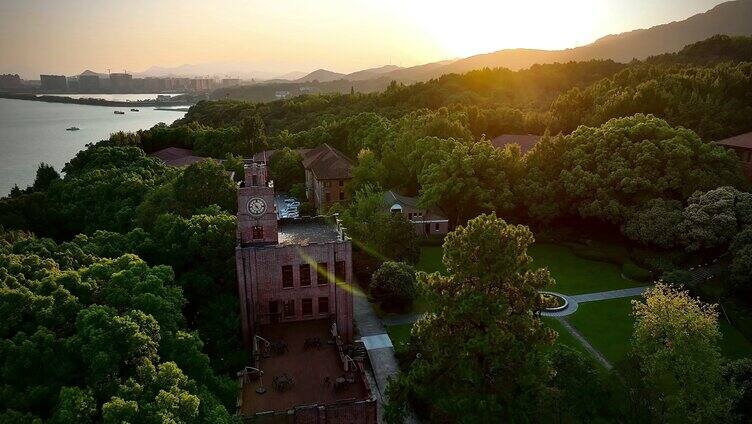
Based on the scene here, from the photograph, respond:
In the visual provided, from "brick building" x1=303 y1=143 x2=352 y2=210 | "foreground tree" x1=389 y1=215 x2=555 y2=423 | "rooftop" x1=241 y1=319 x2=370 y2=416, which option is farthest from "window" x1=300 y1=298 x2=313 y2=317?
"brick building" x1=303 y1=143 x2=352 y2=210

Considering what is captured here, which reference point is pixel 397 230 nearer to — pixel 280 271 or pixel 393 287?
pixel 393 287

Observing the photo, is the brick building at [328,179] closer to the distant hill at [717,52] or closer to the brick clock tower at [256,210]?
the brick clock tower at [256,210]

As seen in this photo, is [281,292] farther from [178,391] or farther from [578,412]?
[578,412]

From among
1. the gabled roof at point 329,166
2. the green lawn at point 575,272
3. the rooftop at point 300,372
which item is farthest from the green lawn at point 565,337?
the gabled roof at point 329,166

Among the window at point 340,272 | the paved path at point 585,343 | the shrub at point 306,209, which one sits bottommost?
the paved path at point 585,343

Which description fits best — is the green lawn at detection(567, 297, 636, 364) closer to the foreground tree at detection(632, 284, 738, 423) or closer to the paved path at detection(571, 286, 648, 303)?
the paved path at detection(571, 286, 648, 303)

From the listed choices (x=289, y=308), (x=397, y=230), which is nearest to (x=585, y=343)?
(x=397, y=230)
